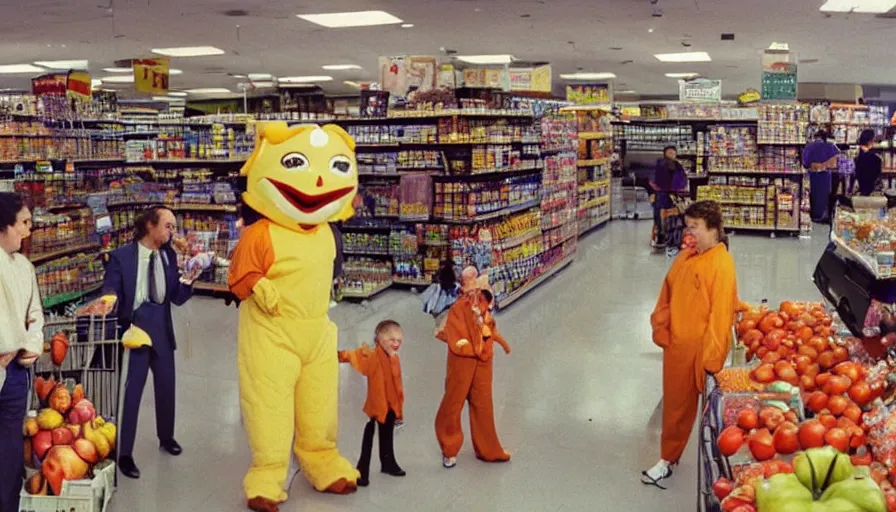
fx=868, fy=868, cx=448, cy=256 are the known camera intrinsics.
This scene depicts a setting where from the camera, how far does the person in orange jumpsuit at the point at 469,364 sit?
480cm

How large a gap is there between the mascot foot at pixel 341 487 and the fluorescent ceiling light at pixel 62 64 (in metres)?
14.1

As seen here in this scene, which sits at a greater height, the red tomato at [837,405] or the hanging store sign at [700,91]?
the hanging store sign at [700,91]

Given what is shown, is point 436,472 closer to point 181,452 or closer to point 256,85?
point 181,452

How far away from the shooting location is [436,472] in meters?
4.94

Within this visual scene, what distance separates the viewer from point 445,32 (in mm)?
12688

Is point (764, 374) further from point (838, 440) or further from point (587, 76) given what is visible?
point (587, 76)

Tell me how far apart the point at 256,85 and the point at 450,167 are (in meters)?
13.4

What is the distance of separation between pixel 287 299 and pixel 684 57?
45.9 ft

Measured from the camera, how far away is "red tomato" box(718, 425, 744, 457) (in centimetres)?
295

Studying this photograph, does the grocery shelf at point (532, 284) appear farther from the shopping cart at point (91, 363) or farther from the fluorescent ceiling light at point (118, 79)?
the fluorescent ceiling light at point (118, 79)

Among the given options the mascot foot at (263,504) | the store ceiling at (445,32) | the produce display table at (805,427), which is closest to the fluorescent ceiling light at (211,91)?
the store ceiling at (445,32)

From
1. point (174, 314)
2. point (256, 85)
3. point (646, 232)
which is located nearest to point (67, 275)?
point (174, 314)

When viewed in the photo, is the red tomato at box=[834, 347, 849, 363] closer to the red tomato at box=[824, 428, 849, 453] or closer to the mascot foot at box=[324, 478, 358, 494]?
the red tomato at box=[824, 428, 849, 453]

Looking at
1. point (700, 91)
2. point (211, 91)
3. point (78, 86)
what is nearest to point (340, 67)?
point (700, 91)
